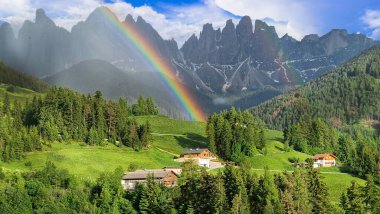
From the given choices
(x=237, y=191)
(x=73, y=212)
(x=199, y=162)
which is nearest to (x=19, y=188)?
(x=73, y=212)

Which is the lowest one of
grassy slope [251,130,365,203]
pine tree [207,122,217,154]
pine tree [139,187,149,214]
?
pine tree [139,187,149,214]

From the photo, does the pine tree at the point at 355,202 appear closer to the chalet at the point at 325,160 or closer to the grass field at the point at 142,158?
the grass field at the point at 142,158

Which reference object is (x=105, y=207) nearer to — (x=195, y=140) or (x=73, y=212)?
(x=73, y=212)

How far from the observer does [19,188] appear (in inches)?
3802

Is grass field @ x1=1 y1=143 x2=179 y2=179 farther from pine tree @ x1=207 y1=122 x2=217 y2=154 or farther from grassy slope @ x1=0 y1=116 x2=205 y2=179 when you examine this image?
pine tree @ x1=207 y1=122 x2=217 y2=154

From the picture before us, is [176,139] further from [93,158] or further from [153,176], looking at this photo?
[153,176]

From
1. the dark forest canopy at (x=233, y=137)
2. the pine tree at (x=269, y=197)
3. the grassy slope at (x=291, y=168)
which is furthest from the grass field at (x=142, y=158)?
the pine tree at (x=269, y=197)

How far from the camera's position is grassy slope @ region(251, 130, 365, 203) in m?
137

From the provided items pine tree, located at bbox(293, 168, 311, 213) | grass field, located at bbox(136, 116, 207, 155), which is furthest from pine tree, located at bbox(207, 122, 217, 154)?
pine tree, located at bbox(293, 168, 311, 213)

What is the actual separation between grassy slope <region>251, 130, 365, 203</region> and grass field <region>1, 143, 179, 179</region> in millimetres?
29263

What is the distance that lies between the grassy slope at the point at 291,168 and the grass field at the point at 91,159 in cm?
2926

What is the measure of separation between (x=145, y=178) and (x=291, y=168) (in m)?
58.7

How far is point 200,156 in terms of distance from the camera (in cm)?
14912

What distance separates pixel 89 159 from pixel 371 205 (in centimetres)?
6967
